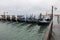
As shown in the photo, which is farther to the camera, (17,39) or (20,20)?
(20,20)

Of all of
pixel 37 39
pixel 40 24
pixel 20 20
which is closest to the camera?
pixel 37 39

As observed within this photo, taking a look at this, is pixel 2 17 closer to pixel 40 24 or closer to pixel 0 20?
pixel 0 20

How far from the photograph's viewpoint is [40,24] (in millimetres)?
26797

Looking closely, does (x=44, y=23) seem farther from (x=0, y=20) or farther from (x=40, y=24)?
(x=0, y=20)

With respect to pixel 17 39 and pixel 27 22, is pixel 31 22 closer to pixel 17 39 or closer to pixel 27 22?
pixel 27 22

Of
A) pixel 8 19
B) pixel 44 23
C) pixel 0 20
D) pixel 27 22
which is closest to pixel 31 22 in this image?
pixel 27 22

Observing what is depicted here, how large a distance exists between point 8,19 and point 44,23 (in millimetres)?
19453

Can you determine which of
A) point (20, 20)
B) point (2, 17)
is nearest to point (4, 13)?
point (2, 17)

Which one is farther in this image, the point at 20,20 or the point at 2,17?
the point at 2,17

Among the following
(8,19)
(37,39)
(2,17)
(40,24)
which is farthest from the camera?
(2,17)

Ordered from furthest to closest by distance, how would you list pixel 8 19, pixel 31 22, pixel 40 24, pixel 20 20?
1. pixel 8 19
2. pixel 20 20
3. pixel 31 22
4. pixel 40 24

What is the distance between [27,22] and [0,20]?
15.0 meters

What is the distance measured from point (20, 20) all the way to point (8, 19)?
25.7ft

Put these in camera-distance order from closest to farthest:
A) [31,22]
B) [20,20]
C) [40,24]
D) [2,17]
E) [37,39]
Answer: [37,39] → [40,24] → [31,22] → [20,20] → [2,17]
